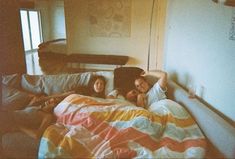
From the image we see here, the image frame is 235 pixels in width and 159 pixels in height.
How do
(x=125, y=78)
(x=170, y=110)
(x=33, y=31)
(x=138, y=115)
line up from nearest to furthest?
1. (x=138, y=115)
2. (x=170, y=110)
3. (x=125, y=78)
4. (x=33, y=31)

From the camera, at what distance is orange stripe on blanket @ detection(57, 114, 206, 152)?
4.34 feet

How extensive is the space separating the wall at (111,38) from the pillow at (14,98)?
128 inches

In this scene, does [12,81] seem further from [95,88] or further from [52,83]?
[95,88]

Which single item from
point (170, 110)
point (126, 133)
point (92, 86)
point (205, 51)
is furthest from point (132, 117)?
point (205, 51)

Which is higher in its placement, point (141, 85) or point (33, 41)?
point (33, 41)

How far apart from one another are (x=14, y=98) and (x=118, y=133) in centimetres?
118

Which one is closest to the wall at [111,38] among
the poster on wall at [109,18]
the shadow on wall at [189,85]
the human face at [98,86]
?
the poster on wall at [109,18]

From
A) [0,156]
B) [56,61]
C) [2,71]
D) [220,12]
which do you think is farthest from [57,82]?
[56,61]

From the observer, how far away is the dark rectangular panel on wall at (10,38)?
2.35m

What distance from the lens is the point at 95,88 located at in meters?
2.11

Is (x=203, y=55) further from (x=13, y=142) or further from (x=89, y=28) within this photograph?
(x=89, y=28)

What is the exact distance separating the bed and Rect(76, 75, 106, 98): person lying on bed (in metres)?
0.34

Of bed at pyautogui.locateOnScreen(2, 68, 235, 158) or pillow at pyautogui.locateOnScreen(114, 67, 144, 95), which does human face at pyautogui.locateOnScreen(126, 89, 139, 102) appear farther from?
bed at pyautogui.locateOnScreen(2, 68, 235, 158)

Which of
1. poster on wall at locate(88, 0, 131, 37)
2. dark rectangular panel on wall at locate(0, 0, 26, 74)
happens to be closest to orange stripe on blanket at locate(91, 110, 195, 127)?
dark rectangular panel on wall at locate(0, 0, 26, 74)
